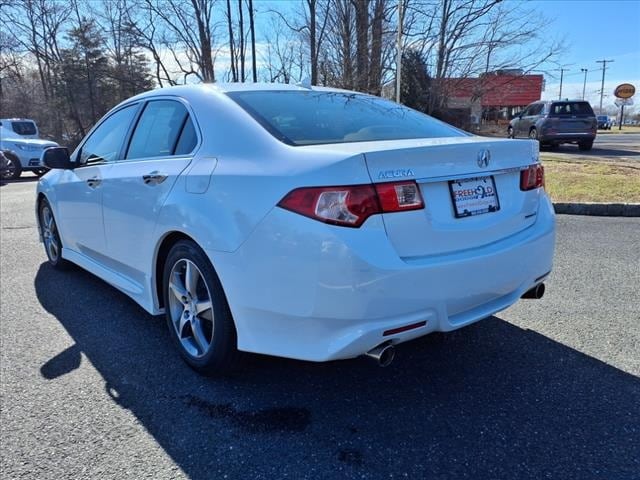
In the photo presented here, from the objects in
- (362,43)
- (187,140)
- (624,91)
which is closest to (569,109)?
(362,43)

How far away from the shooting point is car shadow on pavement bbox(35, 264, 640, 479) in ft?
6.79

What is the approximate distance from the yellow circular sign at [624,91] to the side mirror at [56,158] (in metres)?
A: 38.2

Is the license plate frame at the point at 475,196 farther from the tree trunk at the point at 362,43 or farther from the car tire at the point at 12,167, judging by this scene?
the car tire at the point at 12,167

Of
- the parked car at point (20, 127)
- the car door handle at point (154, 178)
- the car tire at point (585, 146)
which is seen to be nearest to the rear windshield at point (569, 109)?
the car tire at point (585, 146)

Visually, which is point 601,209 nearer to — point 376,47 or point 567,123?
point 567,123

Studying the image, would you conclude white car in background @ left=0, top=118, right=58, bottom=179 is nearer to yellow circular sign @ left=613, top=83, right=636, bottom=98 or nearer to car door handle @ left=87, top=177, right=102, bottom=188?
car door handle @ left=87, top=177, right=102, bottom=188

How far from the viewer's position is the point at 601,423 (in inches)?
90.6

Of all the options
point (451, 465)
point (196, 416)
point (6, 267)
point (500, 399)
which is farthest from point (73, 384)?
point (6, 267)

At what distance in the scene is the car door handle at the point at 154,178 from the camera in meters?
2.83

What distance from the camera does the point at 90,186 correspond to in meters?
3.74

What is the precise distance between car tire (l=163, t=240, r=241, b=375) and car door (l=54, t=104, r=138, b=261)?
108 cm

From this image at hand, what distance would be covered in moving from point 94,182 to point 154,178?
1042mm

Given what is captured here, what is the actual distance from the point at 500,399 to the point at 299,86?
2.34m

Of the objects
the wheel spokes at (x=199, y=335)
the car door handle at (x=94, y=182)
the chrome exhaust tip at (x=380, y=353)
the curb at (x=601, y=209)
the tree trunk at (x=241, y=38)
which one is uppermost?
the tree trunk at (x=241, y=38)
